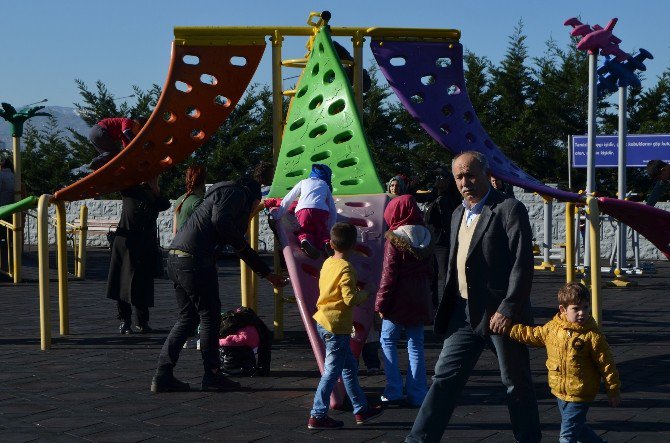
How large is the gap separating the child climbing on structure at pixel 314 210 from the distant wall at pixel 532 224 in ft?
47.9

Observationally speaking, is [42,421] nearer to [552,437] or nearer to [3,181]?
[552,437]

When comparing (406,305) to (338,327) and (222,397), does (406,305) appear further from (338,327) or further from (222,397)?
(222,397)

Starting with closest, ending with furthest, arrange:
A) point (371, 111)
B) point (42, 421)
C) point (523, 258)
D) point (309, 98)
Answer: point (523, 258)
point (42, 421)
point (309, 98)
point (371, 111)

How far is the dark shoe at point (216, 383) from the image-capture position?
28.4ft

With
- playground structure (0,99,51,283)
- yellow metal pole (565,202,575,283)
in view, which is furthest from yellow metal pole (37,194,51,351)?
playground structure (0,99,51,283)

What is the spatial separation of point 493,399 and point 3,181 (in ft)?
40.7

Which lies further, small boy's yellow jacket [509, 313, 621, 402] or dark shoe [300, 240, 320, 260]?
dark shoe [300, 240, 320, 260]

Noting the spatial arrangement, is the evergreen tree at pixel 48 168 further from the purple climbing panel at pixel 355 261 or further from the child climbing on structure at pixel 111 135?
the purple climbing panel at pixel 355 261

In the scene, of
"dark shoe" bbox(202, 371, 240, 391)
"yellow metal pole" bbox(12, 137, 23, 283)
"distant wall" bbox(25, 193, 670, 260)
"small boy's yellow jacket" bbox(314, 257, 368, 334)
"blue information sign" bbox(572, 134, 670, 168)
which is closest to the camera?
"small boy's yellow jacket" bbox(314, 257, 368, 334)

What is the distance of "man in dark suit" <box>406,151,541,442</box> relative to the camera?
610 cm

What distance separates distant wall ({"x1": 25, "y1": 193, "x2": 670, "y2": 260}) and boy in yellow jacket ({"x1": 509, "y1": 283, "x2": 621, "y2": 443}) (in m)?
17.1

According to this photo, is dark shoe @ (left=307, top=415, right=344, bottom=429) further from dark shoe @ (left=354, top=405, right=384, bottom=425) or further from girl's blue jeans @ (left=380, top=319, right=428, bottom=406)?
girl's blue jeans @ (left=380, top=319, right=428, bottom=406)

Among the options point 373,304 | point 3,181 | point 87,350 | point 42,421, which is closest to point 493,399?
point 373,304

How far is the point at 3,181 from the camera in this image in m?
18.8
